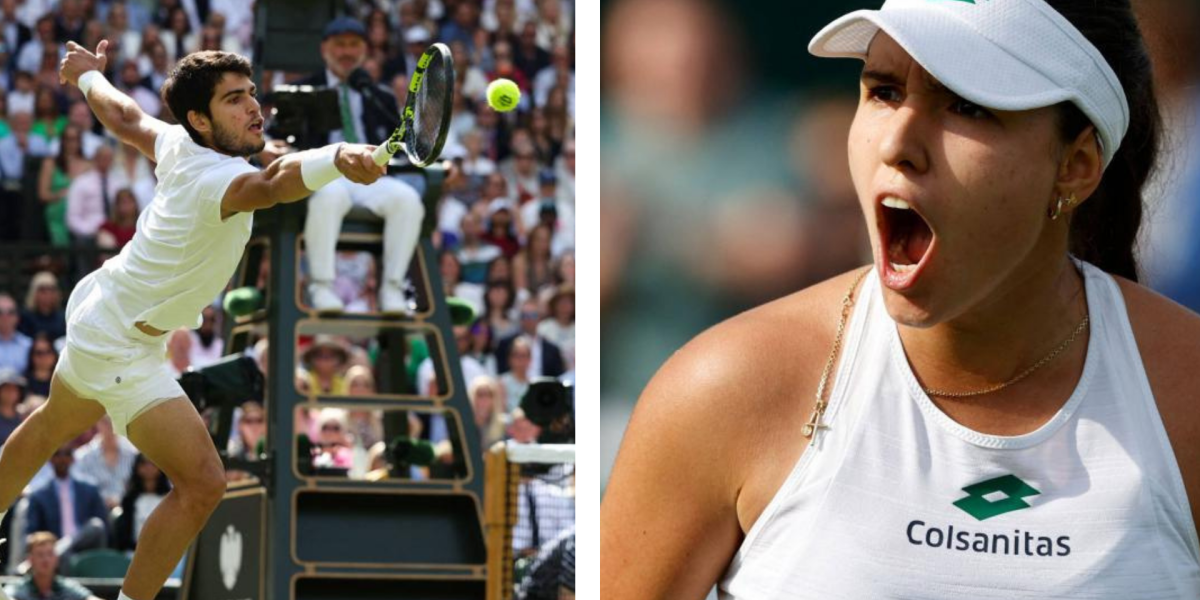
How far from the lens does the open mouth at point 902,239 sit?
4.60 feet

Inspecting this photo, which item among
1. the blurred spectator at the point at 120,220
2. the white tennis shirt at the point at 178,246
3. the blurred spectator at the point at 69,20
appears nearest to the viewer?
the white tennis shirt at the point at 178,246

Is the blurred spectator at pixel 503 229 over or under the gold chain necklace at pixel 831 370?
under

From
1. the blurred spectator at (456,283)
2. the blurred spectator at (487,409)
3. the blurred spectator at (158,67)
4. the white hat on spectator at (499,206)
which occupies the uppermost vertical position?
the blurred spectator at (158,67)

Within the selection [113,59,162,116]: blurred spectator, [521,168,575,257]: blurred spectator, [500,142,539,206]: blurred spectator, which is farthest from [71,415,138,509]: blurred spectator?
[500,142,539,206]: blurred spectator

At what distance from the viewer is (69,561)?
265 inches

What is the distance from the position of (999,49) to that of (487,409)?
7.55 metres

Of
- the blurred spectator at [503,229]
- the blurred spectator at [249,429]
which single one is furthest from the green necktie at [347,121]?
the blurred spectator at [503,229]

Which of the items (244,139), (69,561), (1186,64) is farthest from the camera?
(69,561)

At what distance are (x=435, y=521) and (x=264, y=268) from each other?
3.32 ft

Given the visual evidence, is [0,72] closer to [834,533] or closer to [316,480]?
[316,480]

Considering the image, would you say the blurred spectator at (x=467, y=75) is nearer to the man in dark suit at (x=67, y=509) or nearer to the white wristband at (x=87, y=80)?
the man in dark suit at (x=67, y=509)

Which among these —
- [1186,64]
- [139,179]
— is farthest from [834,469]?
[139,179]

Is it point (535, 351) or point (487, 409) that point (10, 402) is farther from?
point (535, 351)

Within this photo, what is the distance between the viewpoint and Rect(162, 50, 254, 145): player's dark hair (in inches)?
155
